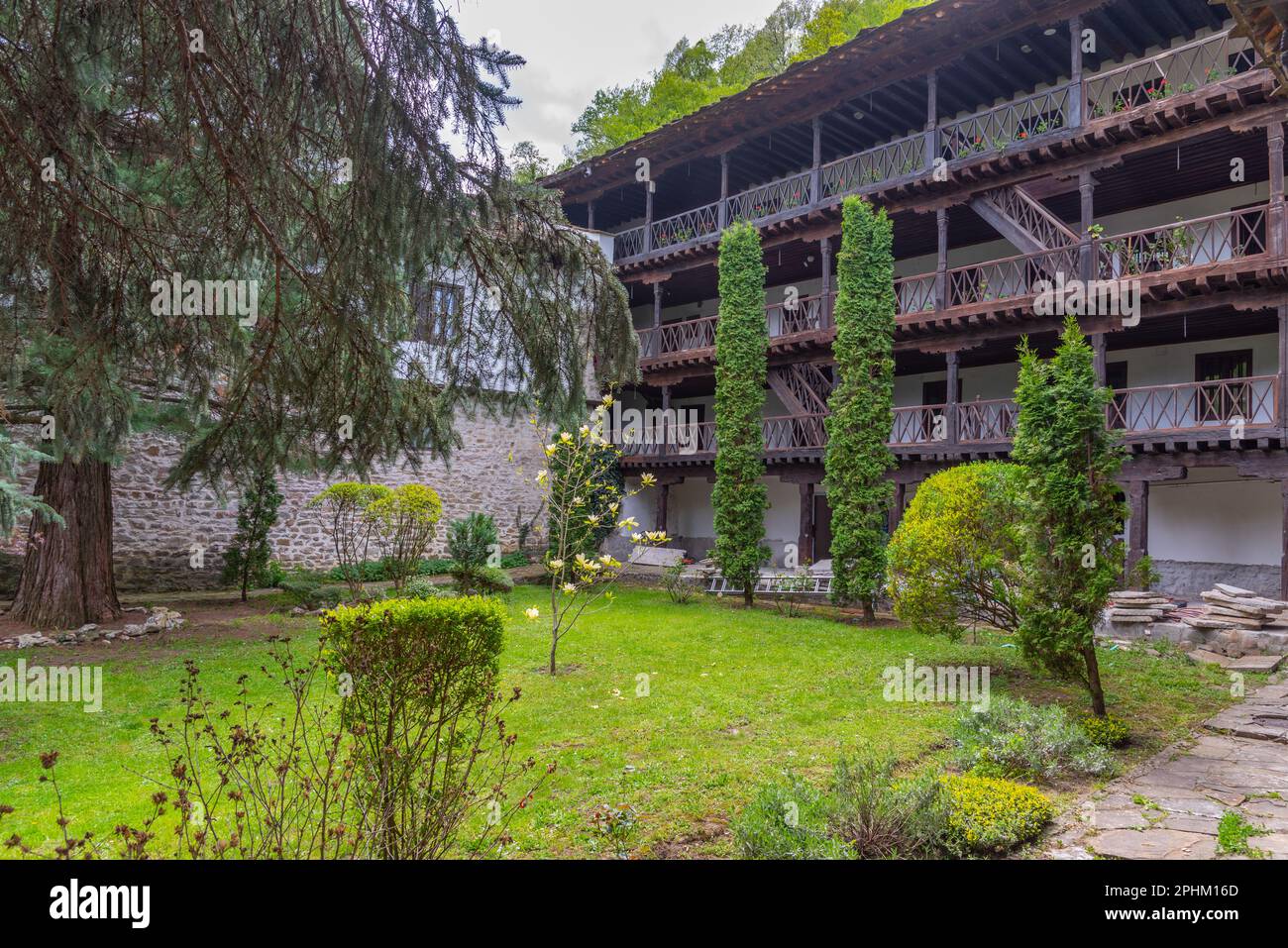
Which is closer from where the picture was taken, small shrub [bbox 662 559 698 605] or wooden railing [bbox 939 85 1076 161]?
wooden railing [bbox 939 85 1076 161]

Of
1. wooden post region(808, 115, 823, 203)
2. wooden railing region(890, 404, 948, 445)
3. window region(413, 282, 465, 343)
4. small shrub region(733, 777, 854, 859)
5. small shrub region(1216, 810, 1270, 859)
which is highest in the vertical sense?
wooden post region(808, 115, 823, 203)

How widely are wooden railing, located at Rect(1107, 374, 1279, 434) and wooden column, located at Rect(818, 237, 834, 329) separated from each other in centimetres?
603

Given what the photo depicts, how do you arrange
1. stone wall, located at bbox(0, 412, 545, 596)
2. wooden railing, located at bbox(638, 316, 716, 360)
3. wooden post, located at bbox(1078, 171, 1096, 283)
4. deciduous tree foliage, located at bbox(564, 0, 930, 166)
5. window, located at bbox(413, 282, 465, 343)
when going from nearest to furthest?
window, located at bbox(413, 282, 465, 343) → wooden post, located at bbox(1078, 171, 1096, 283) → stone wall, located at bbox(0, 412, 545, 596) → wooden railing, located at bbox(638, 316, 716, 360) → deciduous tree foliage, located at bbox(564, 0, 930, 166)

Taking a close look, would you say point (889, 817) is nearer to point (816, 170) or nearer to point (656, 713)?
point (656, 713)

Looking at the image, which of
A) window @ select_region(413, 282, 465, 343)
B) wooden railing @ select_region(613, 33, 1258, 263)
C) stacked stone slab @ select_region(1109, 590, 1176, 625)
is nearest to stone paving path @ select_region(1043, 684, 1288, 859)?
window @ select_region(413, 282, 465, 343)

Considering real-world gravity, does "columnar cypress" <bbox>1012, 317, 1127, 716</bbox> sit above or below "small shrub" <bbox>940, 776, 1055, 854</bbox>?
above

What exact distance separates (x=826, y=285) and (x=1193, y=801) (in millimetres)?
14595

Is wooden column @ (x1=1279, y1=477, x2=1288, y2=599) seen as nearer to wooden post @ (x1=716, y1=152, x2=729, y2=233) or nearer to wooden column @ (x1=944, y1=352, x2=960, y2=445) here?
wooden column @ (x1=944, y1=352, x2=960, y2=445)

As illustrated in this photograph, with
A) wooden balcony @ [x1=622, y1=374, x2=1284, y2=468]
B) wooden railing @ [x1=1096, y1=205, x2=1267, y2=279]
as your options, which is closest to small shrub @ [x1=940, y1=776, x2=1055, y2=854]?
wooden balcony @ [x1=622, y1=374, x2=1284, y2=468]

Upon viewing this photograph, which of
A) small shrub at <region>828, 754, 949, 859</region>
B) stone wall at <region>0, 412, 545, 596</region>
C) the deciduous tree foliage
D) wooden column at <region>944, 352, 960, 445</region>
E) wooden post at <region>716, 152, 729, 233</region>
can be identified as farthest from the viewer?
the deciduous tree foliage

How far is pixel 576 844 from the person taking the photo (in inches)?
167

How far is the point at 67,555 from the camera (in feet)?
36.9

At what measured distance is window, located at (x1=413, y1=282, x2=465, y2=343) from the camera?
4816 millimetres
